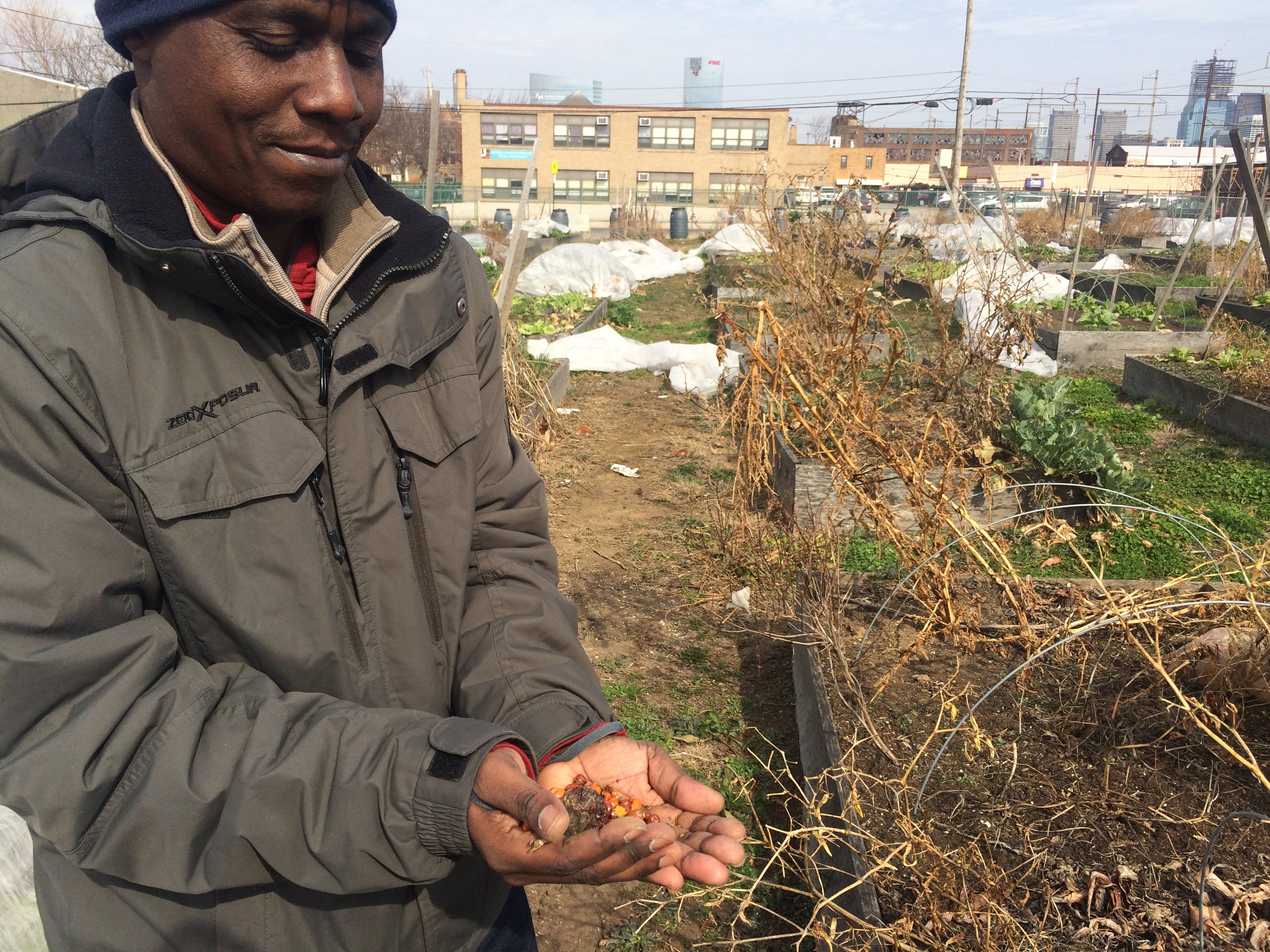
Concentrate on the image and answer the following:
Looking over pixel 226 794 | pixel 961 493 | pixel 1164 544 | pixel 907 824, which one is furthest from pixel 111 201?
pixel 1164 544

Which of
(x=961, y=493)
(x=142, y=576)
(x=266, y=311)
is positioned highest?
(x=266, y=311)

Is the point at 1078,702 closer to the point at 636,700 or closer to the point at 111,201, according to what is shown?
the point at 636,700

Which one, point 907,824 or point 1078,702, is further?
point 1078,702

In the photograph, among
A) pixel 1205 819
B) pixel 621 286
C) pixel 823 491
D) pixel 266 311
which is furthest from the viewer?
pixel 621 286

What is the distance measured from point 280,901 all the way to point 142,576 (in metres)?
0.51

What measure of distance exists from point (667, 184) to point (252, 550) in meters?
63.4

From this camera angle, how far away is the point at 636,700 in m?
4.25

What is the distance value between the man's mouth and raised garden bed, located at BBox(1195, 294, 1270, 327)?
40.3 ft

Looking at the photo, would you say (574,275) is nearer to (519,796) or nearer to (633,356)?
(633,356)

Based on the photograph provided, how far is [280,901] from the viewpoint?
1.31 m

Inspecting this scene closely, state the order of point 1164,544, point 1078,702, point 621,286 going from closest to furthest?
point 1078,702 → point 1164,544 → point 621,286

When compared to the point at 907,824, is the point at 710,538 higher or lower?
lower

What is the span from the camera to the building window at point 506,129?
59.6 m

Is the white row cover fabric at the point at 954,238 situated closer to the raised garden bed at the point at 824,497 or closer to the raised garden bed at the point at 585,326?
the raised garden bed at the point at 824,497
